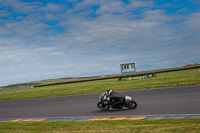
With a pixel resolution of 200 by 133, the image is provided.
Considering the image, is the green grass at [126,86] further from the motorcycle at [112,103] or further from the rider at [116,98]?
the rider at [116,98]

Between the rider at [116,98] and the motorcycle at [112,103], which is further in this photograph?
the rider at [116,98]

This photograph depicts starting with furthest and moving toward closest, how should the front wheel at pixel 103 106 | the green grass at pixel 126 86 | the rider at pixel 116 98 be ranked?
the green grass at pixel 126 86
the front wheel at pixel 103 106
the rider at pixel 116 98

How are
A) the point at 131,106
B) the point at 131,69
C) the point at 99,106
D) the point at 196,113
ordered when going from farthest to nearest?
Answer: 1. the point at 131,69
2. the point at 99,106
3. the point at 131,106
4. the point at 196,113

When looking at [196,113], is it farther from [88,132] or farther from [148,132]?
[88,132]

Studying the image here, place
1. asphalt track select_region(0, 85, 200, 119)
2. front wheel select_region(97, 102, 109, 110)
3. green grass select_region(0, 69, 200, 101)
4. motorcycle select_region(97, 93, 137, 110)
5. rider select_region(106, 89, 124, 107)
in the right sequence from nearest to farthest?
asphalt track select_region(0, 85, 200, 119), motorcycle select_region(97, 93, 137, 110), rider select_region(106, 89, 124, 107), front wheel select_region(97, 102, 109, 110), green grass select_region(0, 69, 200, 101)

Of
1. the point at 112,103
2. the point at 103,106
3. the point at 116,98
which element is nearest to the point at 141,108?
the point at 116,98

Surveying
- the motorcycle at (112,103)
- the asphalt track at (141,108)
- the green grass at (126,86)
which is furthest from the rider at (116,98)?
the green grass at (126,86)

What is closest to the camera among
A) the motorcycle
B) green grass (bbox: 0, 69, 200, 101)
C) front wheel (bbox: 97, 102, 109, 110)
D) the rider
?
the motorcycle

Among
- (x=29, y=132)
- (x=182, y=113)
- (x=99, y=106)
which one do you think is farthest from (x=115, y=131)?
(x=99, y=106)

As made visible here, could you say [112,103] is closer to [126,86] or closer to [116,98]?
[116,98]

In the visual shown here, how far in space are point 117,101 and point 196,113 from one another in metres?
4.73

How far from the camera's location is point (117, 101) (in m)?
13.6

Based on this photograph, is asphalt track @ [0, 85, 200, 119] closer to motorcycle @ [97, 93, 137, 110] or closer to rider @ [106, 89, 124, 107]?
motorcycle @ [97, 93, 137, 110]

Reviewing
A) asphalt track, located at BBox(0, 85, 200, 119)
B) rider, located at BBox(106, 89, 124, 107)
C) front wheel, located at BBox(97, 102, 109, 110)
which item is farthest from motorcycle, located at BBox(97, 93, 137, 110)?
asphalt track, located at BBox(0, 85, 200, 119)
